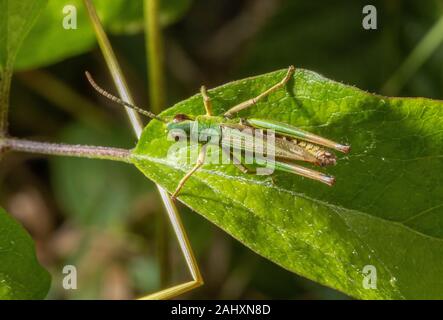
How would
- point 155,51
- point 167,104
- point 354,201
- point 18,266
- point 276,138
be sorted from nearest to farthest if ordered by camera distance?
point 354,201 → point 18,266 → point 276,138 → point 155,51 → point 167,104

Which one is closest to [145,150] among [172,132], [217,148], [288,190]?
[172,132]

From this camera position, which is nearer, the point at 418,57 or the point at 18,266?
the point at 18,266

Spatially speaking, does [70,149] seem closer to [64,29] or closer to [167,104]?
[64,29]

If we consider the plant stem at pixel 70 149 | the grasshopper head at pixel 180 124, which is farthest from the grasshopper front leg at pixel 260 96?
the plant stem at pixel 70 149

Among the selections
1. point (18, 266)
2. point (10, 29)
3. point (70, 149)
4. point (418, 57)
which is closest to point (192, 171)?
point (70, 149)

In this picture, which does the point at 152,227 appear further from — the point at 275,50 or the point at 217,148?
the point at 217,148

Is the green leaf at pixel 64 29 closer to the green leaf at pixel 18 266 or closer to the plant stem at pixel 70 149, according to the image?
the plant stem at pixel 70 149

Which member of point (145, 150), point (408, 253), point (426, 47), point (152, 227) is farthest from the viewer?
point (152, 227)

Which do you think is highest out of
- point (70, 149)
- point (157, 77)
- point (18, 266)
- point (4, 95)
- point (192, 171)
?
point (157, 77)
